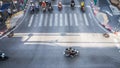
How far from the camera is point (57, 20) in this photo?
68.1m

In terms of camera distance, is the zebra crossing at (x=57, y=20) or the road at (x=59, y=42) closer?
the road at (x=59, y=42)

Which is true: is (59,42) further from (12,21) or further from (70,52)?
(12,21)

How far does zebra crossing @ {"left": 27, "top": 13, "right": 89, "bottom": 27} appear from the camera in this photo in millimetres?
66125

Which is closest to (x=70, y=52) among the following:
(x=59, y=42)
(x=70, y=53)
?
(x=70, y=53)

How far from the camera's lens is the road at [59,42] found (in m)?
49.3

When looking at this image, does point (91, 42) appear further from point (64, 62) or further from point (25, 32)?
point (25, 32)

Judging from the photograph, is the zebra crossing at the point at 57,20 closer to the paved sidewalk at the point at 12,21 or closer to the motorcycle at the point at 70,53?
the paved sidewalk at the point at 12,21

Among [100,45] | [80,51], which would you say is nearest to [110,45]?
[100,45]

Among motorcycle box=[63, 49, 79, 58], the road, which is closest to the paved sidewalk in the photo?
the road

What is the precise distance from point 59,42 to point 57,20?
11916 millimetres

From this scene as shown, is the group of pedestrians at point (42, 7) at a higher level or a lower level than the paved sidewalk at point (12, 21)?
higher

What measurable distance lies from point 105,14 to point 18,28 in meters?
21.8

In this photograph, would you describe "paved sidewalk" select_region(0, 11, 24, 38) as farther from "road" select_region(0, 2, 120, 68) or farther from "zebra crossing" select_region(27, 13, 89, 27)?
"zebra crossing" select_region(27, 13, 89, 27)

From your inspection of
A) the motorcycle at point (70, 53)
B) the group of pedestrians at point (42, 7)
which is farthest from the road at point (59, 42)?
the group of pedestrians at point (42, 7)
